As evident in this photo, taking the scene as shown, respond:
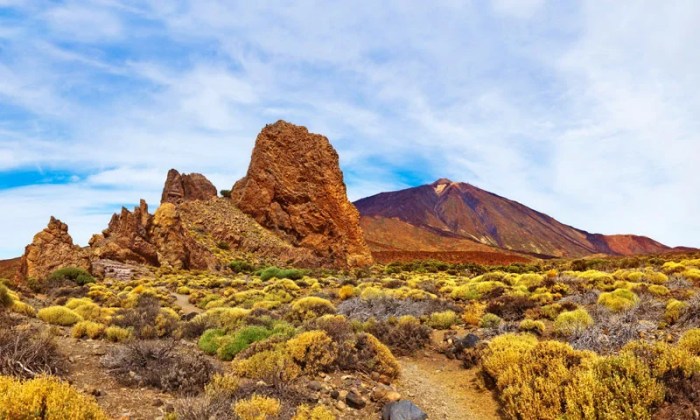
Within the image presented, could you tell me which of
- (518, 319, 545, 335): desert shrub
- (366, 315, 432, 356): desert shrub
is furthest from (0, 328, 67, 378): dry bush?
(518, 319, 545, 335): desert shrub

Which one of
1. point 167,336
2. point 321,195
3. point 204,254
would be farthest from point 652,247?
point 167,336

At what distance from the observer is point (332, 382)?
7316 millimetres

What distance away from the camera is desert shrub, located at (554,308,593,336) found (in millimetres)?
10219

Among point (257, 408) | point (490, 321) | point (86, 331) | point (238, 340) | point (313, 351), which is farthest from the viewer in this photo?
point (490, 321)

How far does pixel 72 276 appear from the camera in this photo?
25.7 m

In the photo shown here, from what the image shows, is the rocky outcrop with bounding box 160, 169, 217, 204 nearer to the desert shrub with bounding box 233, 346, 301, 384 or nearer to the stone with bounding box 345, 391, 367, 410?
the desert shrub with bounding box 233, 346, 301, 384

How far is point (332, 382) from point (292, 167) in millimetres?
45756

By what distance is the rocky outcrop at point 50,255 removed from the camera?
2811 centimetres

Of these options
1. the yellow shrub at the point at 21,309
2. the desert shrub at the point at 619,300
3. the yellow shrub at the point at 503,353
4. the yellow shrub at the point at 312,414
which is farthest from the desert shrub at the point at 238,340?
the desert shrub at the point at 619,300

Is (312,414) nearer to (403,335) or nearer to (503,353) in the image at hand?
(503,353)

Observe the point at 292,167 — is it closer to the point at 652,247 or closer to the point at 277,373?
the point at 277,373

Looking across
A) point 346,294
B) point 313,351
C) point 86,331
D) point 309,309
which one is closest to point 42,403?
point 313,351

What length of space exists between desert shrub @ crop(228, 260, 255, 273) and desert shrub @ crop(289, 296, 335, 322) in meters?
24.4

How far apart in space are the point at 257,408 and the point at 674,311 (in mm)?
10876
